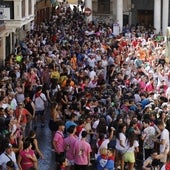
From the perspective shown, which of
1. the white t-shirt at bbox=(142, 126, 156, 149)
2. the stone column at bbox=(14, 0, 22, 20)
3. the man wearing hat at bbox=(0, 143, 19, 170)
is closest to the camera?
the man wearing hat at bbox=(0, 143, 19, 170)

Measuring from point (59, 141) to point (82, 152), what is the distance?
0.72 meters

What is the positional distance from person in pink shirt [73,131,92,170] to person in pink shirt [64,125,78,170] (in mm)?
138

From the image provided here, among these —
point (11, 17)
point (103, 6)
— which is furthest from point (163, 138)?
point (103, 6)

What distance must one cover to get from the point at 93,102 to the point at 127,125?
7.29 ft

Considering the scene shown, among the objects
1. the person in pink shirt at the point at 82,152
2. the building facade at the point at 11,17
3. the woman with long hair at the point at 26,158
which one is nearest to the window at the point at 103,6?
the building facade at the point at 11,17

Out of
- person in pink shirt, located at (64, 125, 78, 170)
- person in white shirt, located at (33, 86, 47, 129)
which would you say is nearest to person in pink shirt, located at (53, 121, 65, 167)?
Result: person in pink shirt, located at (64, 125, 78, 170)

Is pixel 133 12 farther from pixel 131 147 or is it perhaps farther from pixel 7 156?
pixel 7 156

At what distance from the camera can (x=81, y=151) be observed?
50.5 ft

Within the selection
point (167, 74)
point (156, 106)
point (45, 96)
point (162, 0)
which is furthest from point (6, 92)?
point (162, 0)

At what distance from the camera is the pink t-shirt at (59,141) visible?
15.8 m

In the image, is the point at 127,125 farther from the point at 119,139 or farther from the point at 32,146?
the point at 32,146

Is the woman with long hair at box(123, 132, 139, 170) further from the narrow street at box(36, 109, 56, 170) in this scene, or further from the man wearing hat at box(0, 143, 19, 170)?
the man wearing hat at box(0, 143, 19, 170)

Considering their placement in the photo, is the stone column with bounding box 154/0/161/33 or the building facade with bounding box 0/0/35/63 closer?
the building facade with bounding box 0/0/35/63

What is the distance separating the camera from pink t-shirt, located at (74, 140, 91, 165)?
15359 mm
